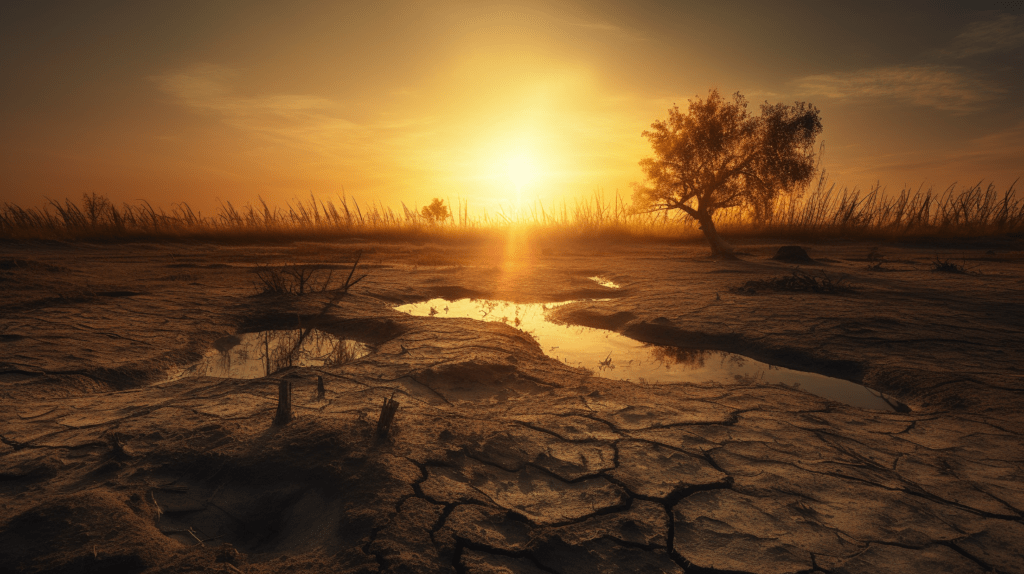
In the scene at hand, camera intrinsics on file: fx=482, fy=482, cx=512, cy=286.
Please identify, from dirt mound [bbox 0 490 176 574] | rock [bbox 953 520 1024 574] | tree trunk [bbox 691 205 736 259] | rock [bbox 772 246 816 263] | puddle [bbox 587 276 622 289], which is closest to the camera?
dirt mound [bbox 0 490 176 574]

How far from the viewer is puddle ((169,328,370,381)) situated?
2977mm

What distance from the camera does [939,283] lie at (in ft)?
19.7

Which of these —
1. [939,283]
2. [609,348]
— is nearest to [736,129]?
[939,283]

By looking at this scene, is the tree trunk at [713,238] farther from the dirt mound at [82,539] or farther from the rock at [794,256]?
the dirt mound at [82,539]

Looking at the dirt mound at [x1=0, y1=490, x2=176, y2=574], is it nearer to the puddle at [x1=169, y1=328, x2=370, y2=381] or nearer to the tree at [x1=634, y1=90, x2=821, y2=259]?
the puddle at [x1=169, y1=328, x2=370, y2=381]

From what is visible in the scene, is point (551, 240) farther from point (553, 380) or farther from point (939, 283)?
point (553, 380)

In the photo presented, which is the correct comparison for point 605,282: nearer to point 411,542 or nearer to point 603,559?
point 603,559

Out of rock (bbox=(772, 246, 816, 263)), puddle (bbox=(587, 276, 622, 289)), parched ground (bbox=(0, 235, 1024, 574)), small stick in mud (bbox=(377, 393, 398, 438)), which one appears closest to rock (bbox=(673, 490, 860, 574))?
parched ground (bbox=(0, 235, 1024, 574))

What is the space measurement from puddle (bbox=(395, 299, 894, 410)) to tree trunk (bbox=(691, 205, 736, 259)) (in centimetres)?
722

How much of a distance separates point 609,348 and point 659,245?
11.8m

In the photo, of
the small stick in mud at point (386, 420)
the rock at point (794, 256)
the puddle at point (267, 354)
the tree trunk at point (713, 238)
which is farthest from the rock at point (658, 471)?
the tree trunk at point (713, 238)

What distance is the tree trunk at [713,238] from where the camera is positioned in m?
10.3

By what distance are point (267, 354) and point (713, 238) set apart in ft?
31.6

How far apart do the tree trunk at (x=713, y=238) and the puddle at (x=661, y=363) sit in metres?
7.22
